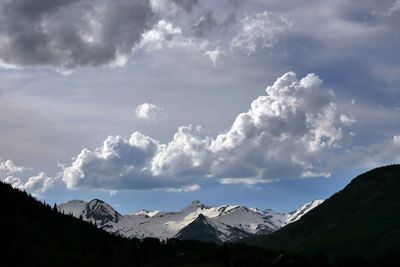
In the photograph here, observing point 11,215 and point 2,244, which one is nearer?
point 2,244

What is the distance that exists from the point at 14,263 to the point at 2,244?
18218 mm

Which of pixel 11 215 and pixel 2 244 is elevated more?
pixel 11 215

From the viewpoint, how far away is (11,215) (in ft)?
493

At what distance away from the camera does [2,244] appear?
437 ft

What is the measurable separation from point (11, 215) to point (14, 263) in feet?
37.1

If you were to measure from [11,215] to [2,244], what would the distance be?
58.6 ft

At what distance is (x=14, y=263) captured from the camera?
149750 mm

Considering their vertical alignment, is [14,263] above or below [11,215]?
below

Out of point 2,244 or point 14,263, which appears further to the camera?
point 14,263
